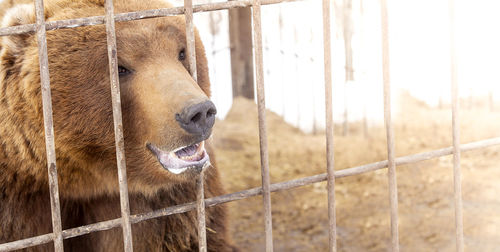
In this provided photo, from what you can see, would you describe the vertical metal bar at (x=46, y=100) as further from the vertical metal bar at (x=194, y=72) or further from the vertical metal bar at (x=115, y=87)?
the vertical metal bar at (x=194, y=72)

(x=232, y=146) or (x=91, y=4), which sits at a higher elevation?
(x=91, y=4)

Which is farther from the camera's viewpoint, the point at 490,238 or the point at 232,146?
the point at 232,146

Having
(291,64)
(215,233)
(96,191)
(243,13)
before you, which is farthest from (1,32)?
(291,64)

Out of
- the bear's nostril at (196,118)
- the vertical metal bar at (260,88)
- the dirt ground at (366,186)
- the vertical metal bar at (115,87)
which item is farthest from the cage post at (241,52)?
the vertical metal bar at (115,87)

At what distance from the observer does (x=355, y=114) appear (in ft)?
28.3

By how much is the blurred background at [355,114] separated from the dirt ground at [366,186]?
0.04 ft

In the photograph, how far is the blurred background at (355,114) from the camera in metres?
5.43

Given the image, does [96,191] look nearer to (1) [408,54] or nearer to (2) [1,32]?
(2) [1,32]

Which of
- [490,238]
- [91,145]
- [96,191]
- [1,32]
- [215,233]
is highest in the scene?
[1,32]

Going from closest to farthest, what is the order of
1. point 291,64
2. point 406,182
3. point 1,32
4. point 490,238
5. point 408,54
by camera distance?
point 1,32 < point 490,238 < point 406,182 < point 291,64 < point 408,54

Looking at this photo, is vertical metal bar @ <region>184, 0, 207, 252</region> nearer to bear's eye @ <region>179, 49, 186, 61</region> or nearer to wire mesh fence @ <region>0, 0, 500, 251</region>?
wire mesh fence @ <region>0, 0, 500, 251</region>

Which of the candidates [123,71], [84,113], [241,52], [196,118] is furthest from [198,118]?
[241,52]

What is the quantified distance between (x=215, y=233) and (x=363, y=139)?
4.68 meters

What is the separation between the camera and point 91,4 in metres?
2.88
